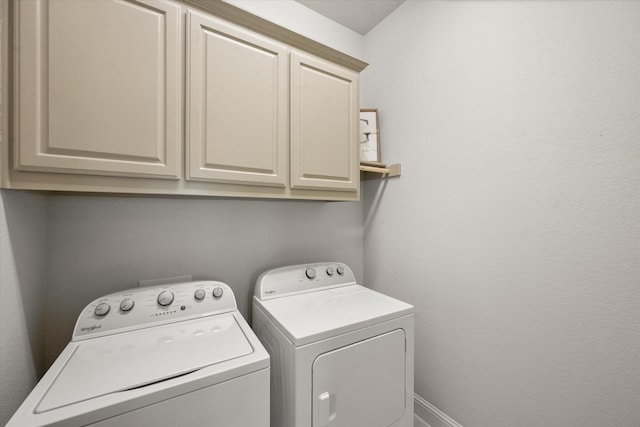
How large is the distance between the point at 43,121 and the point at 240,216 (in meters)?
0.91

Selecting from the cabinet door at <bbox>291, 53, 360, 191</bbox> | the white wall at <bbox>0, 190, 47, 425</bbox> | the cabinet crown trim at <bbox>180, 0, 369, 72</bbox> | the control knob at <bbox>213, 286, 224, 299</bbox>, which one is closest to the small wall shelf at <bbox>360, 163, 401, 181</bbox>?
the cabinet door at <bbox>291, 53, 360, 191</bbox>

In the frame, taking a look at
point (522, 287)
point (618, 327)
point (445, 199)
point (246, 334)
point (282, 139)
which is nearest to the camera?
point (618, 327)

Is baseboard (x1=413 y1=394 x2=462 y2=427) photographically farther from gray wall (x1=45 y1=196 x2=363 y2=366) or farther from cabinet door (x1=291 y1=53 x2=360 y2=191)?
cabinet door (x1=291 y1=53 x2=360 y2=191)

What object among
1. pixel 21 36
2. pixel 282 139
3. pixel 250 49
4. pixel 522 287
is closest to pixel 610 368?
pixel 522 287

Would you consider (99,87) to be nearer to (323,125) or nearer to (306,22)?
(323,125)

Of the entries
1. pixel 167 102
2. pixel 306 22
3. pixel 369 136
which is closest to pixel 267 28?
pixel 167 102

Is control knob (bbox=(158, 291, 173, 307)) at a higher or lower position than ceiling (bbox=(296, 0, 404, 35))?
lower

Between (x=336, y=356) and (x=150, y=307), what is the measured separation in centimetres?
87

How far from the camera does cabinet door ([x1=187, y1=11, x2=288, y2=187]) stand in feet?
3.55

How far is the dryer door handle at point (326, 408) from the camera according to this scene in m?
1.00

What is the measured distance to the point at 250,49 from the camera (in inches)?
47.9

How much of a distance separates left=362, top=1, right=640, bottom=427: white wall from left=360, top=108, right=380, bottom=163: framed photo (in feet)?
0.51

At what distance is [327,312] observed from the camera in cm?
123

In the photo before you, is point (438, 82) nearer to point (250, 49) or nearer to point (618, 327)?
point (250, 49)
